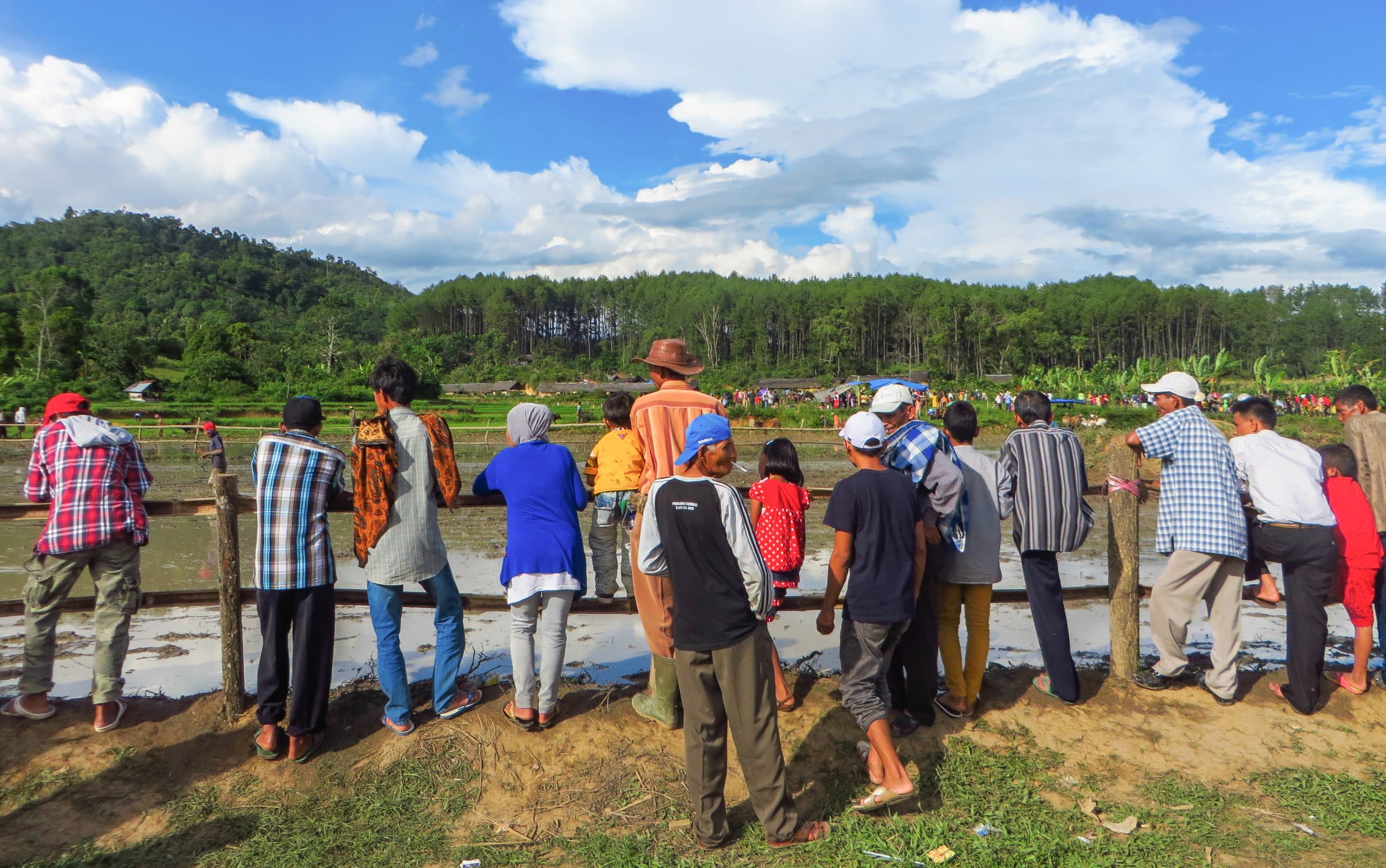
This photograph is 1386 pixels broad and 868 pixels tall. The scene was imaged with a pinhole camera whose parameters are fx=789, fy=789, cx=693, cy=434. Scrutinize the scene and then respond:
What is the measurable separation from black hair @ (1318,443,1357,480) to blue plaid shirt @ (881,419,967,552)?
2.57m

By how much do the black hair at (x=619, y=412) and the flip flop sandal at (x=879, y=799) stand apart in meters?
2.21

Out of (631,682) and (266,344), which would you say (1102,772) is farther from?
(266,344)

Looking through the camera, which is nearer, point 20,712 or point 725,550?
point 725,550

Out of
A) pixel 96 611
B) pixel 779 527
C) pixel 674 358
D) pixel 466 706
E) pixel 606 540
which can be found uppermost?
pixel 674 358

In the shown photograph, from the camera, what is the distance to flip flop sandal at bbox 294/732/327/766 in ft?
12.7

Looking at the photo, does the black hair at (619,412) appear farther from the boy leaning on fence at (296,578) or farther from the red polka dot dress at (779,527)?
the boy leaning on fence at (296,578)

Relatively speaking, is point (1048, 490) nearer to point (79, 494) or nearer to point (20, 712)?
point (79, 494)

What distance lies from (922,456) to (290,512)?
3.13 metres

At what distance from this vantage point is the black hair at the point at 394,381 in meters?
3.89

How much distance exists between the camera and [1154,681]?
189 inches

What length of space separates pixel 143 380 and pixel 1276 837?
58.4m

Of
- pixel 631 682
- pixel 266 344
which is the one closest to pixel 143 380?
pixel 266 344

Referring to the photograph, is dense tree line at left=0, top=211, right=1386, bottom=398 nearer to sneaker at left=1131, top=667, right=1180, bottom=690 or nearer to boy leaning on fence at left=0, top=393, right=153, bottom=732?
boy leaning on fence at left=0, top=393, right=153, bottom=732

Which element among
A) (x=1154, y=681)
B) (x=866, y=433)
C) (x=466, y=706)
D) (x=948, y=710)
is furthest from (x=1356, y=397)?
(x=466, y=706)
